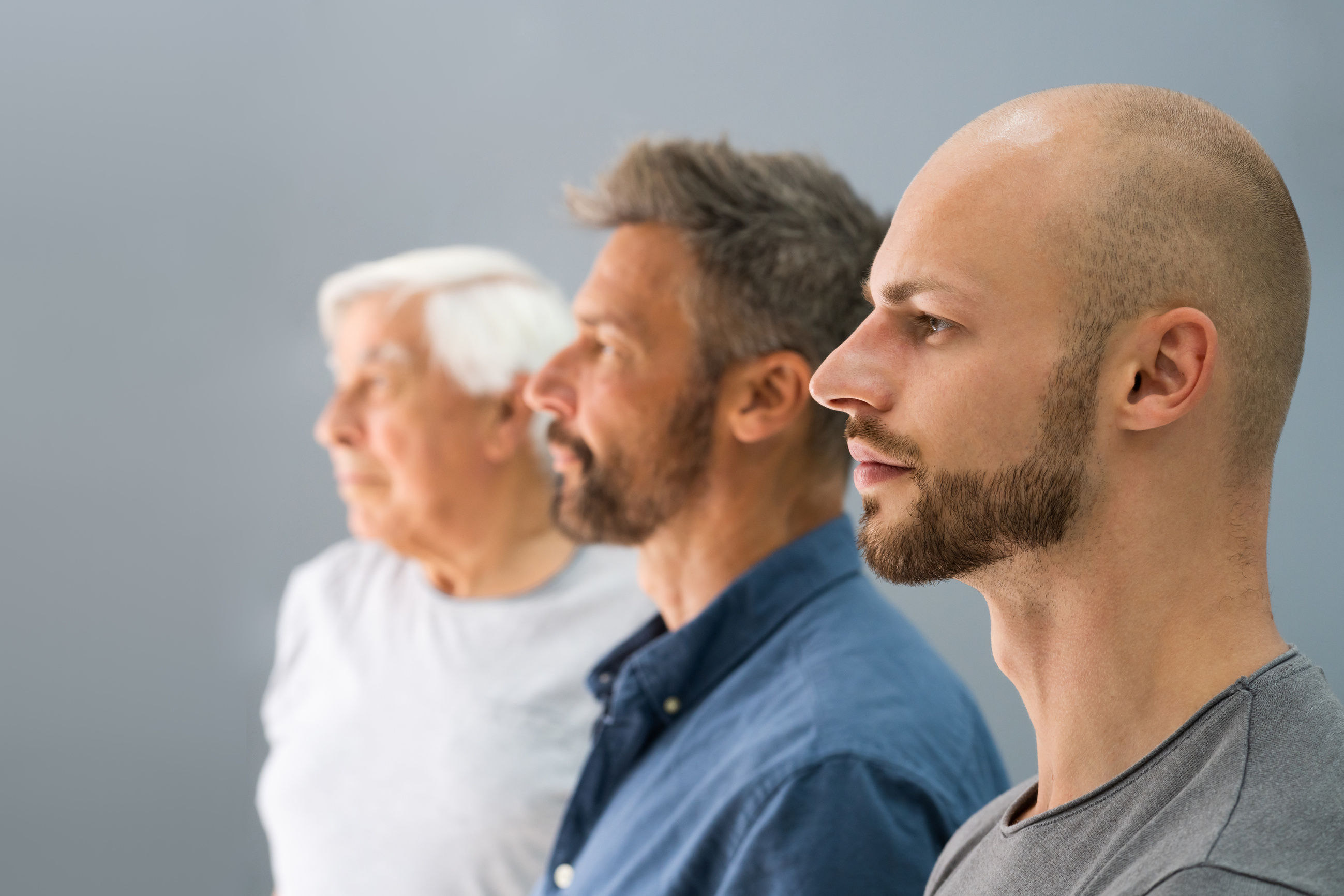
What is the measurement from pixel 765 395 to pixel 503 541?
0.84 meters

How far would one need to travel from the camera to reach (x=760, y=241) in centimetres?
140

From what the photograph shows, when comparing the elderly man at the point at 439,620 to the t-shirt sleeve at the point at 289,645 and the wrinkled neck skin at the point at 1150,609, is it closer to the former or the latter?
the t-shirt sleeve at the point at 289,645

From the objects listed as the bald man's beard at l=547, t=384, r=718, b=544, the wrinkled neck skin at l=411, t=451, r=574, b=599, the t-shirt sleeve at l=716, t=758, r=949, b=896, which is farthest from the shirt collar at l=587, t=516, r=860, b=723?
the wrinkled neck skin at l=411, t=451, r=574, b=599

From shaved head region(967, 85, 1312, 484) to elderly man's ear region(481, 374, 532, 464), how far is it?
1477 millimetres

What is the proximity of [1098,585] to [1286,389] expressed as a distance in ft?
0.51

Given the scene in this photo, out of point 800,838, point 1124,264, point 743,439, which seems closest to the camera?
point 1124,264

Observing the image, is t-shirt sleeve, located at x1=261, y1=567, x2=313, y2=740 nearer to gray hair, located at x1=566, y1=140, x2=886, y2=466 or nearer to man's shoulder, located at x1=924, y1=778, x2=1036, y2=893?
gray hair, located at x1=566, y1=140, x2=886, y2=466

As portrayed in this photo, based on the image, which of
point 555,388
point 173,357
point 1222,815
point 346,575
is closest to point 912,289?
point 1222,815

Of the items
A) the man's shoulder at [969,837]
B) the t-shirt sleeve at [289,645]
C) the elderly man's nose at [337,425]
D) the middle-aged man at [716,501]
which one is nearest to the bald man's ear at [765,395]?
the middle-aged man at [716,501]

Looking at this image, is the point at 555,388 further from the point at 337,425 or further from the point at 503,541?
the point at 337,425

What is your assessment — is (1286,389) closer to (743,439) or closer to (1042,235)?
(1042,235)

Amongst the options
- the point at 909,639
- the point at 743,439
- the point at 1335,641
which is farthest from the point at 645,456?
the point at 1335,641

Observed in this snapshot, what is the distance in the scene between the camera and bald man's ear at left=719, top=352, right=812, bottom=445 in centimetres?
137

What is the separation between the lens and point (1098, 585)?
67 cm
